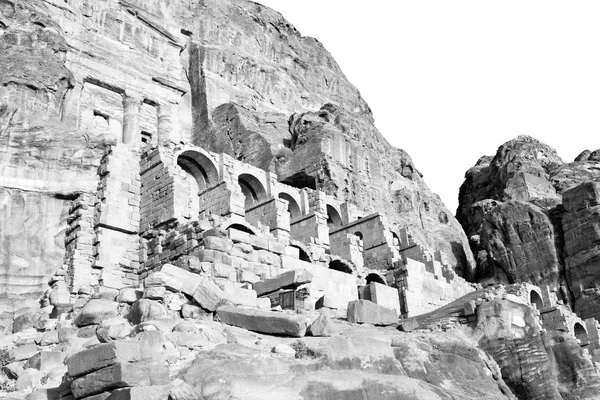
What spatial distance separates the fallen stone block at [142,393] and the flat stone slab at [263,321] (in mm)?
2827

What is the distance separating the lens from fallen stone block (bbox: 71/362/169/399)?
24.8ft

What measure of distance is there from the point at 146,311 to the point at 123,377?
316cm

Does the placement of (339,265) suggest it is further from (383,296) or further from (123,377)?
(123,377)

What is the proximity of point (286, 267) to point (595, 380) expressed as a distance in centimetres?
841

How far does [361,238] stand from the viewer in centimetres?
3105

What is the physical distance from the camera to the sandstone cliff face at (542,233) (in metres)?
37.6

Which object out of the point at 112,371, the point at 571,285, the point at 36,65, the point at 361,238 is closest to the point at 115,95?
the point at 36,65

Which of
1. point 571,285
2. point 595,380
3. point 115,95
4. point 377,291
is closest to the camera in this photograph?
point 595,380

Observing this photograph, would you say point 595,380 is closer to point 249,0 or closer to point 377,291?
point 377,291

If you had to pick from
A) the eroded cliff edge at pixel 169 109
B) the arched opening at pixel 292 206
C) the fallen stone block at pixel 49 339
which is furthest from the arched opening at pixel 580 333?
the fallen stone block at pixel 49 339

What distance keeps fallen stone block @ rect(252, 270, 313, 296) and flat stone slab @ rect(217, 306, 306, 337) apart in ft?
9.89

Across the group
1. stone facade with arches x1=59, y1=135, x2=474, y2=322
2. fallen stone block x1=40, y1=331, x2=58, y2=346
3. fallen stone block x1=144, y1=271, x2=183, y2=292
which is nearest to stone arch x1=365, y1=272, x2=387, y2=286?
stone facade with arches x1=59, y1=135, x2=474, y2=322

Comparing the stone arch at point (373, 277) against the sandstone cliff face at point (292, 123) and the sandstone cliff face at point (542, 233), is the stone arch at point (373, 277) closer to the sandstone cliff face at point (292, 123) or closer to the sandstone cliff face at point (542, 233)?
the sandstone cliff face at point (292, 123)

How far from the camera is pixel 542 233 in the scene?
40281 mm
